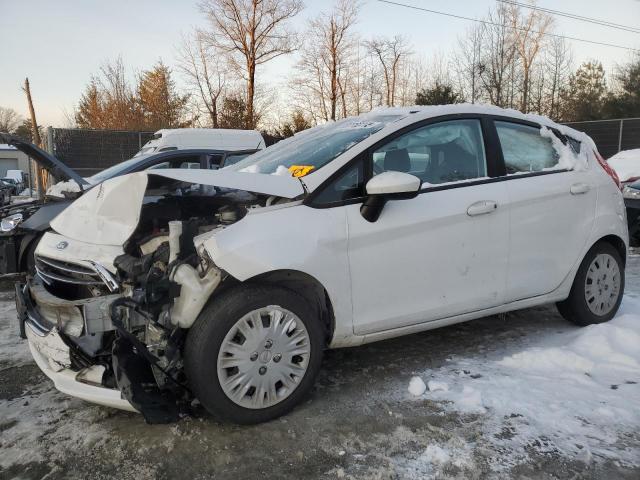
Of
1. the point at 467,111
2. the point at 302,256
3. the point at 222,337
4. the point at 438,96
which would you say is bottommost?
the point at 222,337

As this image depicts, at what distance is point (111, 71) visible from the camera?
89.4 ft

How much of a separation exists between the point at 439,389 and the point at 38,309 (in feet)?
7.50

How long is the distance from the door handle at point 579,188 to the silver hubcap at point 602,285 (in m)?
0.52

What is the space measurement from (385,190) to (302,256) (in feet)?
1.84

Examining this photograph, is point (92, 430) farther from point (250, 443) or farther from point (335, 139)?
point (335, 139)

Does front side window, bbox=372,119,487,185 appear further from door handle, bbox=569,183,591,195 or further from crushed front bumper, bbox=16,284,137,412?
crushed front bumper, bbox=16,284,137,412

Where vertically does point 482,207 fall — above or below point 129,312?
above

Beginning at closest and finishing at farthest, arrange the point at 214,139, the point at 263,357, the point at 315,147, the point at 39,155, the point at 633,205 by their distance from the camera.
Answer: the point at 263,357
the point at 315,147
the point at 39,155
the point at 633,205
the point at 214,139

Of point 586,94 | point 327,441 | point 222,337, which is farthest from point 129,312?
point 586,94

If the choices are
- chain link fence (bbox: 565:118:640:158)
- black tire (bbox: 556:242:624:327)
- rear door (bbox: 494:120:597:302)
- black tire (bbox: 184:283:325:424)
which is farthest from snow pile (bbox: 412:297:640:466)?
chain link fence (bbox: 565:118:640:158)

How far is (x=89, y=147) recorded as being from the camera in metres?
14.7

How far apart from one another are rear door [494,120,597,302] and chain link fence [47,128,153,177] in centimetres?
1308

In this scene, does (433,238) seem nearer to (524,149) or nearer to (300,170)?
(300,170)

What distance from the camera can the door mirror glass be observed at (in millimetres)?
2725
